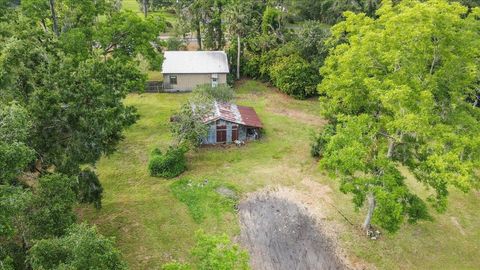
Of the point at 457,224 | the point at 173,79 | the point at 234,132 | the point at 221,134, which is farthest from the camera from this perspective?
the point at 173,79

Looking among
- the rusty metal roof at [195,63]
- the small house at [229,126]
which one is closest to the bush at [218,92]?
the small house at [229,126]

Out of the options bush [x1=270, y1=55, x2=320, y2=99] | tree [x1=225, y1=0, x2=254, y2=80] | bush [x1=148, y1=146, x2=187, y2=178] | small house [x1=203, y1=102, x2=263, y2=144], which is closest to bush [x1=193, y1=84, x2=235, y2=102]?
small house [x1=203, y1=102, x2=263, y2=144]

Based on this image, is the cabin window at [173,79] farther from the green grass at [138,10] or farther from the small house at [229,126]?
the green grass at [138,10]

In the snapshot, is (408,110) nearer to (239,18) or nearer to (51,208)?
(51,208)

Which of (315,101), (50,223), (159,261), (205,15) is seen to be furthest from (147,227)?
(205,15)

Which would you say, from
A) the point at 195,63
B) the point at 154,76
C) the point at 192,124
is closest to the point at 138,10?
the point at 154,76

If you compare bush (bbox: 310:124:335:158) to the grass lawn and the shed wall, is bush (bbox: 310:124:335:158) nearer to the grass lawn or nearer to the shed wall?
the grass lawn

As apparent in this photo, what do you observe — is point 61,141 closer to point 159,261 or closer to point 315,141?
point 159,261
